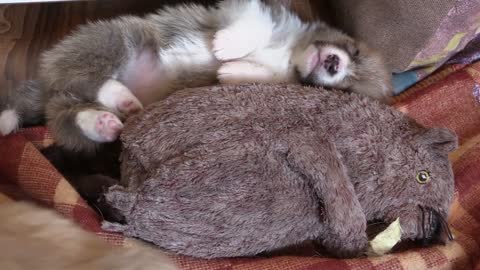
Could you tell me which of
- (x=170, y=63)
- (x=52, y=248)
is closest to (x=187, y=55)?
(x=170, y=63)

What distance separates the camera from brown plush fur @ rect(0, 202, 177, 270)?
1.93 ft

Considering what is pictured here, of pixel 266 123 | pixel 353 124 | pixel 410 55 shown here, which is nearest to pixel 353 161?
pixel 353 124

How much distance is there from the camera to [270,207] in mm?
950

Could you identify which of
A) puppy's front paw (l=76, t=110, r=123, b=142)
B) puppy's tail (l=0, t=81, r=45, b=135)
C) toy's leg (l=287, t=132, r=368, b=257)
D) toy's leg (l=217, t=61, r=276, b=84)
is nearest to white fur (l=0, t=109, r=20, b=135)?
puppy's tail (l=0, t=81, r=45, b=135)

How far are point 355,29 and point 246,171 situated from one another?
1.85 feet

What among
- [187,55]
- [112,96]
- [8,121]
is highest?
[187,55]

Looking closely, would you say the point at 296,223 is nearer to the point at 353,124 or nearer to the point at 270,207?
the point at 270,207

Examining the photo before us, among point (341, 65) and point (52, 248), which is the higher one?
point (341, 65)

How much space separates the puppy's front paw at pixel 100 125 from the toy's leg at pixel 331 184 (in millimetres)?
333

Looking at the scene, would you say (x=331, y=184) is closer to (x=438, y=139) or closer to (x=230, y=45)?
(x=438, y=139)

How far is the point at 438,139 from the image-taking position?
102 cm

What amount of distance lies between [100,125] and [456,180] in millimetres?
695

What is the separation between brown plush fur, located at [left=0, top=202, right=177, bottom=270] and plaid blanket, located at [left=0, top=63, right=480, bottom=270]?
236mm

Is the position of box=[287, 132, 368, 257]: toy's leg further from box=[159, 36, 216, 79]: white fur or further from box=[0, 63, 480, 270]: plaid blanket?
box=[159, 36, 216, 79]: white fur
